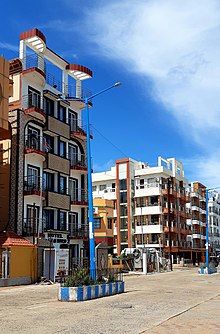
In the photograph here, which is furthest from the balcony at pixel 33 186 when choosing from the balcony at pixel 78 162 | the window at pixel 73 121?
the window at pixel 73 121

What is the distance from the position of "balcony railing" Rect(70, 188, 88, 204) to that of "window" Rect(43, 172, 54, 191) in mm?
3126

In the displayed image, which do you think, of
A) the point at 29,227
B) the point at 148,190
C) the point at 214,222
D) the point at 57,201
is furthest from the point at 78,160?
the point at 214,222

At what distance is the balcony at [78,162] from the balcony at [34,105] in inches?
251

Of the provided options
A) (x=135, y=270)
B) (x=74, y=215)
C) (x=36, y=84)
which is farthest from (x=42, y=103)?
(x=135, y=270)

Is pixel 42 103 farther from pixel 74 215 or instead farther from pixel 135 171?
pixel 135 171

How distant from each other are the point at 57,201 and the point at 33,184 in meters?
3.26

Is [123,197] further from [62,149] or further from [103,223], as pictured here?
[62,149]

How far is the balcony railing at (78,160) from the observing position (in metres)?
42.3

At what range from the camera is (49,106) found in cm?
3953

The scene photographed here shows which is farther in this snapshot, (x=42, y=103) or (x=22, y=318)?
(x=42, y=103)

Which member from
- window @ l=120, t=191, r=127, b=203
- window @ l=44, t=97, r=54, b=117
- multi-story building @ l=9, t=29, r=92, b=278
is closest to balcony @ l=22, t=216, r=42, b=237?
multi-story building @ l=9, t=29, r=92, b=278

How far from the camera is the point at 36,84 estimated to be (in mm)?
37281

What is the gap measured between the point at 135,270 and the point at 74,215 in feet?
36.8

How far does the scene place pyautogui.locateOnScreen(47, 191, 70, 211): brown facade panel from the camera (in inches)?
1457
